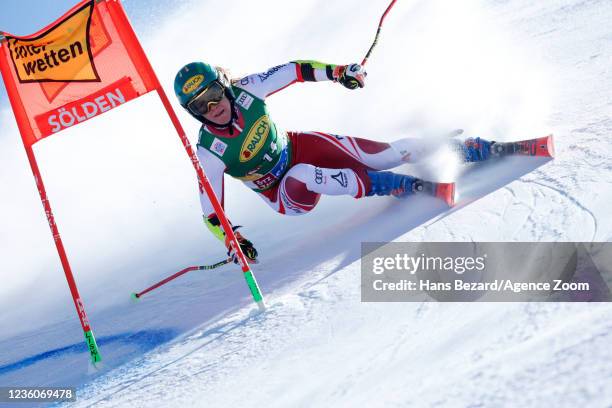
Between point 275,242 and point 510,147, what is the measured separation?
77.0 inches

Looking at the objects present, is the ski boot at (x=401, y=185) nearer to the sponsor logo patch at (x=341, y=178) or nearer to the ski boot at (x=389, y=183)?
the ski boot at (x=389, y=183)

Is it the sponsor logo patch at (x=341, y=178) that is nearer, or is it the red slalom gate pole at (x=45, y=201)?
the red slalom gate pole at (x=45, y=201)

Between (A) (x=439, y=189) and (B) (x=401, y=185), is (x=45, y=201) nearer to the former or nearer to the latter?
(B) (x=401, y=185)

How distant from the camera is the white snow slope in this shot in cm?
195

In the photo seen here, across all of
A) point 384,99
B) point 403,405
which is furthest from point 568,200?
point 384,99

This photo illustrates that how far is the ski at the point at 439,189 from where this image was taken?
367 cm

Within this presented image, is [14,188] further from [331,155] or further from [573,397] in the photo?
[573,397]

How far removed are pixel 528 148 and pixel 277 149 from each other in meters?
1.74

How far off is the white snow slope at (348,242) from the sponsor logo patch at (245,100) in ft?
3.69

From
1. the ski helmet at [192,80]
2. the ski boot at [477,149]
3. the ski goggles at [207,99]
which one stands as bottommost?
the ski boot at [477,149]

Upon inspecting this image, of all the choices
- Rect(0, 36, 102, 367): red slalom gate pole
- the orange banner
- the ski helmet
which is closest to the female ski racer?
the ski helmet

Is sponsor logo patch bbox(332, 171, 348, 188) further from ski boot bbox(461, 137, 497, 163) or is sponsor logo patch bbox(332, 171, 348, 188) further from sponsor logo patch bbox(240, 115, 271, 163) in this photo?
ski boot bbox(461, 137, 497, 163)

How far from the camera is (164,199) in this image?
268 inches

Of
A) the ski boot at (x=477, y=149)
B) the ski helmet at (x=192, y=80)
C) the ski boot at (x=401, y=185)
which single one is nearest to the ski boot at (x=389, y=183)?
the ski boot at (x=401, y=185)
